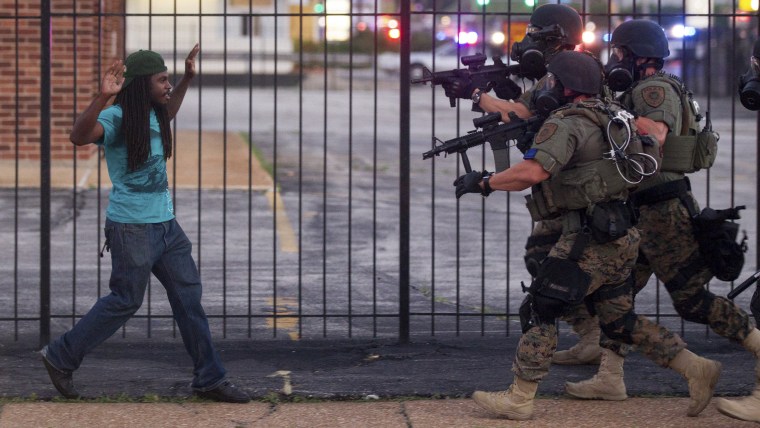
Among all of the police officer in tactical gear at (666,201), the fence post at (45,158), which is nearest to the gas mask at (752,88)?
the police officer in tactical gear at (666,201)

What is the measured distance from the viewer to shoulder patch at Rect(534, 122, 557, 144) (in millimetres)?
5492

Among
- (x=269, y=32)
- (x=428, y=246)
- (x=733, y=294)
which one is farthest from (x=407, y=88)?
(x=269, y=32)

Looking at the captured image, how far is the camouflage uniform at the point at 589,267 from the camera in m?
5.49

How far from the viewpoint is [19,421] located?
576cm

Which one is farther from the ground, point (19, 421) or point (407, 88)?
point (407, 88)

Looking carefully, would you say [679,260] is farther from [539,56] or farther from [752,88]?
[539,56]

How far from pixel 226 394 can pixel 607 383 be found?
1788mm

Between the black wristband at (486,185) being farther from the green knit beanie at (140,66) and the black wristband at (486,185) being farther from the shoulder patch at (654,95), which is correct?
the green knit beanie at (140,66)

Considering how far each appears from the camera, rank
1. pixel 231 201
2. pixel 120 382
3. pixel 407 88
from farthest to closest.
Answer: pixel 231 201, pixel 407 88, pixel 120 382

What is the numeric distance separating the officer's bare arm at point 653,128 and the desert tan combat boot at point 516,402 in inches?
49.0

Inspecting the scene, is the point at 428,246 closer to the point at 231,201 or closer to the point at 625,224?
the point at 231,201

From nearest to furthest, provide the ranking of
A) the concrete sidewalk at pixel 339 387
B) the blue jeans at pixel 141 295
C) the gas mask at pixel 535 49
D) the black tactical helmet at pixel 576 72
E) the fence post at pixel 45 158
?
the black tactical helmet at pixel 576 72, the concrete sidewalk at pixel 339 387, the blue jeans at pixel 141 295, the gas mask at pixel 535 49, the fence post at pixel 45 158

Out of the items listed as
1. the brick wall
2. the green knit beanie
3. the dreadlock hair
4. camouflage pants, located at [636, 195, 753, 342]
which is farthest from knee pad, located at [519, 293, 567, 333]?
the brick wall

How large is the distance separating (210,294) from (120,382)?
261cm
